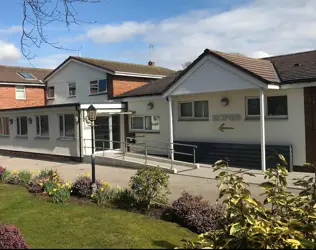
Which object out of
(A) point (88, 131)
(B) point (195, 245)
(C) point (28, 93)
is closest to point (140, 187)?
(B) point (195, 245)

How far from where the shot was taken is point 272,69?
15.3 metres

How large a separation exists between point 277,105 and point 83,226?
34.0 ft

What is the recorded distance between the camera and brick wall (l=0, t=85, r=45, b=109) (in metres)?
30.0

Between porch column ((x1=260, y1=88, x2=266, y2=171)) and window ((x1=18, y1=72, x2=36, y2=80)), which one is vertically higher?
window ((x1=18, y1=72, x2=36, y2=80))

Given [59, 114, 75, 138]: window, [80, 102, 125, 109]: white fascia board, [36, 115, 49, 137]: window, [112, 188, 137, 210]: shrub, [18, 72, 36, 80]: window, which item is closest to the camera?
[112, 188, 137, 210]: shrub

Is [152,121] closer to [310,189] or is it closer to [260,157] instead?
[260,157]

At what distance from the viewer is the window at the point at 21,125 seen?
74.5 ft

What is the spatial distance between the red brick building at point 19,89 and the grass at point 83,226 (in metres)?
23.6

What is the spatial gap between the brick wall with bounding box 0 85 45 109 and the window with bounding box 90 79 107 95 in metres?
9.34

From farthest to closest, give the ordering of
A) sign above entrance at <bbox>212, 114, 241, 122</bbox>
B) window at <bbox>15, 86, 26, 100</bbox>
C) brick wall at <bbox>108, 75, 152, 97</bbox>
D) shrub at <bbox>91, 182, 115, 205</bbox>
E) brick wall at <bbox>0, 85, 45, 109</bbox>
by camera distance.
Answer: window at <bbox>15, 86, 26, 100</bbox> → brick wall at <bbox>0, 85, 45, 109</bbox> → brick wall at <bbox>108, 75, 152, 97</bbox> → sign above entrance at <bbox>212, 114, 241, 122</bbox> → shrub at <bbox>91, 182, 115, 205</bbox>

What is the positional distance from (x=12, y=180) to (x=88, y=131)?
6.66m

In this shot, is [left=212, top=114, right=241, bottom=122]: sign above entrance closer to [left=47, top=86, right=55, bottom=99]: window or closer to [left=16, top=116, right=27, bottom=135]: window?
[left=16, top=116, right=27, bottom=135]: window

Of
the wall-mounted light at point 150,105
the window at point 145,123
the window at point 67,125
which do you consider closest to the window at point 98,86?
the window at point 145,123

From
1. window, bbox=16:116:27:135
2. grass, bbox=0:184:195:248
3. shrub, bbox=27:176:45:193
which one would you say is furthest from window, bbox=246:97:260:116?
window, bbox=16:116:27:135
